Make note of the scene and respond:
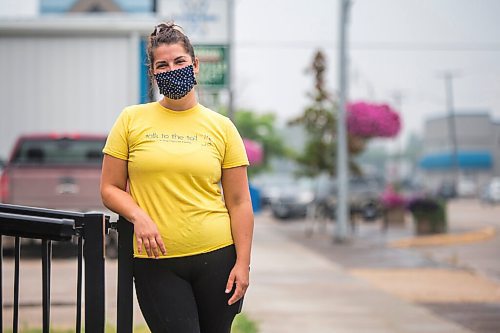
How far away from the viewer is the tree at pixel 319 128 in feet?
80.0

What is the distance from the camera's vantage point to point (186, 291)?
3.52 meters

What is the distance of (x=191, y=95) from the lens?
3574 millimetres

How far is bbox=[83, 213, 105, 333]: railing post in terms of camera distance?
11.9 ft

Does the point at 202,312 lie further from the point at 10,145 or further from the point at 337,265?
the point at 10,145

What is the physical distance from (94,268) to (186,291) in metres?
0.37

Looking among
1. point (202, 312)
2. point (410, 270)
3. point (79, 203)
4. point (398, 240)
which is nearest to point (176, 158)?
point (202, 312)

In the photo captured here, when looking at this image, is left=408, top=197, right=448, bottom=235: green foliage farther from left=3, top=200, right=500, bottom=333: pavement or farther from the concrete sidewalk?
the concrete sidewalk

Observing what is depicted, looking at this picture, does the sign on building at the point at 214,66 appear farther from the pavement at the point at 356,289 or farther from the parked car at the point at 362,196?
the parked car at the point at 362,196

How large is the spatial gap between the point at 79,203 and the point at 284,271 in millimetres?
3050

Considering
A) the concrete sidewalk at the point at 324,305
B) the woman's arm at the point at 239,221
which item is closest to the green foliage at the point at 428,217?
the concrete sidewalk at the point at 324,305

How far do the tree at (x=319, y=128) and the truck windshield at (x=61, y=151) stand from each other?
10.9 meters

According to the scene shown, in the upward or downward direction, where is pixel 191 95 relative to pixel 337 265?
upward

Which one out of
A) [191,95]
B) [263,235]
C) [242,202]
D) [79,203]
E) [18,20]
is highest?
[18,20]

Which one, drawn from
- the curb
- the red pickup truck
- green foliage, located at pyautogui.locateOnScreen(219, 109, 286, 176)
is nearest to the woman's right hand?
the red pickup truck
